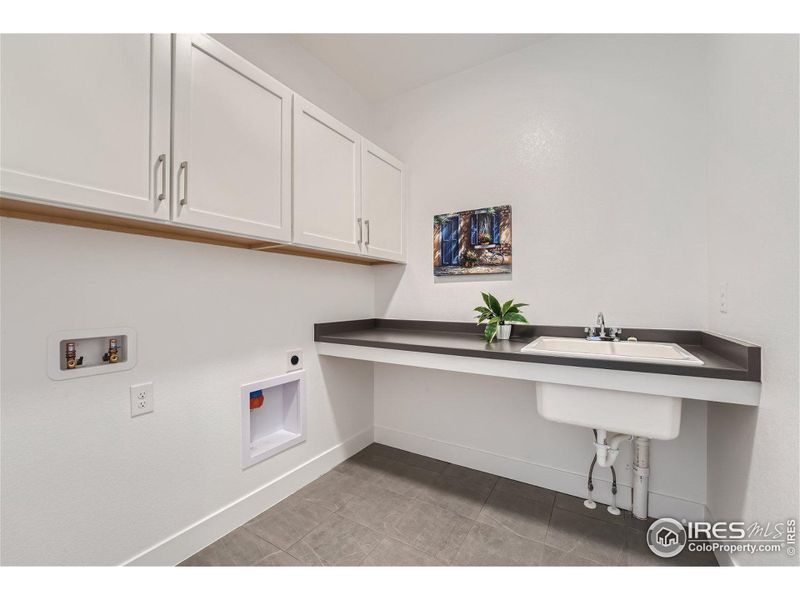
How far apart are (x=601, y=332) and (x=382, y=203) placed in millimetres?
1523

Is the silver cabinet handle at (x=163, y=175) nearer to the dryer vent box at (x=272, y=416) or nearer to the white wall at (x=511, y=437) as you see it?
the dryer vent box at (x=272, y=416)

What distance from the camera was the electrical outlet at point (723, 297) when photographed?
136cm

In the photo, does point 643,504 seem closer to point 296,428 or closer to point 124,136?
point 296,428

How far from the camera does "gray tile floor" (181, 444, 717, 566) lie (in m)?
1.40

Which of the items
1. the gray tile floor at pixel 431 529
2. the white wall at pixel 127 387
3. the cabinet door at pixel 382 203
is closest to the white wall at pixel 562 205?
the cabinet door at pixel 382 203

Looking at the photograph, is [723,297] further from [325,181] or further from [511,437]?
[325,181]

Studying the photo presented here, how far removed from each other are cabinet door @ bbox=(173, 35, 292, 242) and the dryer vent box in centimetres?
84

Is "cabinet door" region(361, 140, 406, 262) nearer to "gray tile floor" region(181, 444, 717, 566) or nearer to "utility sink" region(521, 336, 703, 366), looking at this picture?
"utility sink" region(521, 336, 703, 366)

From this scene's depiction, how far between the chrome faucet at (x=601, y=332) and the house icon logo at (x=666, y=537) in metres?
0.89

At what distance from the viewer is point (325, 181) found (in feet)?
5.90

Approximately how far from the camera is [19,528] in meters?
1.02

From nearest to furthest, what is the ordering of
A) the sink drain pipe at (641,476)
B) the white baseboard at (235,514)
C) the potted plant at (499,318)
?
1. the white baseboard at (235,514)
2. the sink drain pipe at (641,476)
3. the potted plant at (499,318)

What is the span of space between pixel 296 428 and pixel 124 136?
1.61 meters

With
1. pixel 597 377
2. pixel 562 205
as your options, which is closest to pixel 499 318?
pixel 597 377
